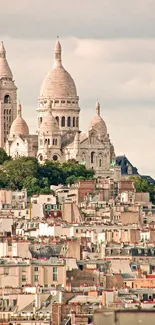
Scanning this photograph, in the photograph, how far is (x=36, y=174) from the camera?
5851 inches

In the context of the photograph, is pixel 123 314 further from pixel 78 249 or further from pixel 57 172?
pixel 57 172

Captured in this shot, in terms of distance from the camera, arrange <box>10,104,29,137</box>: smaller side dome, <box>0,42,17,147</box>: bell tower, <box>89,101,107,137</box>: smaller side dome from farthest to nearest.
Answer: <box>0,42,17,147</box>: bell tower → <box>89,101,107,137</box>: smaller side dome → <box>10,104,29,137</box>: smaller side dome

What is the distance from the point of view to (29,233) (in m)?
92.2

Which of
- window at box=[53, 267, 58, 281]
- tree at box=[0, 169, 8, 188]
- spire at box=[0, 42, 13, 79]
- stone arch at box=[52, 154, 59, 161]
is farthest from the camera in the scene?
spire at box=[0, 42, 13, 79]

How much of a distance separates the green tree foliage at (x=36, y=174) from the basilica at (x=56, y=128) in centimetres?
1288

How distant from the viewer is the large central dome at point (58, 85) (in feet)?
612

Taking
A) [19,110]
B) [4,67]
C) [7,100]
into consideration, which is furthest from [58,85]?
[4,67]

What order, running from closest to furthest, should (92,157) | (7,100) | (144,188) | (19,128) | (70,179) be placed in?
(144,188) → (70,179) → (92,157) → (19,128) → (7,100)

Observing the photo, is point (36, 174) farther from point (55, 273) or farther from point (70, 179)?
point (55, 273)

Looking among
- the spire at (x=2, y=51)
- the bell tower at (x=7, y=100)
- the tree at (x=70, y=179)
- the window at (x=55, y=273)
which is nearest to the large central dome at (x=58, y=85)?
the bell tower at (x=7, y=100)

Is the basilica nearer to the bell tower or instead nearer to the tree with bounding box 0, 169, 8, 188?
the bell tower

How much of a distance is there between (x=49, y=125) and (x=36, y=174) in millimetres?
28578

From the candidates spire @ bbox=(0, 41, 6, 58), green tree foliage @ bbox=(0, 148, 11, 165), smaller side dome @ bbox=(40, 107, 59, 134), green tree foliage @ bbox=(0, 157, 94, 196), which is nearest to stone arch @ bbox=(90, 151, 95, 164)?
smaller side dome @ bbox=(40, 107, 59, 134)

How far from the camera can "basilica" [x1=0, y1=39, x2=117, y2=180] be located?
573 feet
